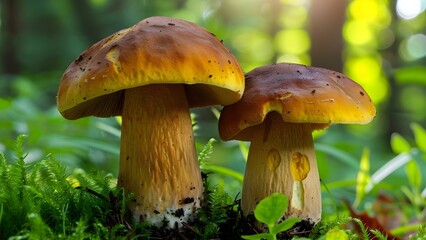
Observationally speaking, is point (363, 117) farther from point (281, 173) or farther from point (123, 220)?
point (123, 220)

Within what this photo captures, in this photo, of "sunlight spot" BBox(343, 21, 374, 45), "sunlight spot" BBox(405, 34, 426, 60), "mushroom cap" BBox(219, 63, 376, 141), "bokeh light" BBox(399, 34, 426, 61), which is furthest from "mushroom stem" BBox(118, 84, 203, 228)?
"sunlight spot" BBox(405, 34, 426, 60)

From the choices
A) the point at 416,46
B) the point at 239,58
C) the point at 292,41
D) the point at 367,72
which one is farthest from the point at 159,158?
the point at 416,46

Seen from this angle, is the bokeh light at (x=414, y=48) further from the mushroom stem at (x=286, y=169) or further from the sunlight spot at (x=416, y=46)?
the mushroom stem at (x=286, y=169)

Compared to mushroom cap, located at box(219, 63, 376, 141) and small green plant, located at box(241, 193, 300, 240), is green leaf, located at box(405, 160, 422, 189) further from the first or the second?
small green plant, located at box(241, 193, 300, 240)

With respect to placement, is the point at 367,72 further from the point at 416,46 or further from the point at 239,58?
the point at 239,58

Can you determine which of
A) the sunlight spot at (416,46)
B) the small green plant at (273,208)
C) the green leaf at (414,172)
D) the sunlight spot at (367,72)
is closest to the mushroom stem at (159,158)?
the small green plant at (273,208)

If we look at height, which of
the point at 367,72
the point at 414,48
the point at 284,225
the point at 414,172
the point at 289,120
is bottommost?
the point at 414,172

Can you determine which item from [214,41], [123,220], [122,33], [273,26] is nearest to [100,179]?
[123,220]
